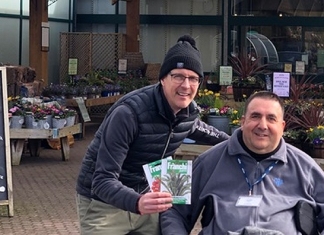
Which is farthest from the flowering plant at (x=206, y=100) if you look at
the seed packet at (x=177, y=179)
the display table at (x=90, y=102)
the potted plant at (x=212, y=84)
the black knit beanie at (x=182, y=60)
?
the seed packet at (x=177, y=179)

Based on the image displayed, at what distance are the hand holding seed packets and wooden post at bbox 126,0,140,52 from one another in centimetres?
1493

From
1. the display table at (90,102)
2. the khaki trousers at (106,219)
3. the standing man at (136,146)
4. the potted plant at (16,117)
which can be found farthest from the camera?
the display table at (90,102)

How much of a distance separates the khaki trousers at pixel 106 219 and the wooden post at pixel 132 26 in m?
14.5

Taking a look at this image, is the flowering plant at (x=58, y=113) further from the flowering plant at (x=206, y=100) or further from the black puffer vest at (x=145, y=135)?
the black puffer vest at (x=145, y=135)

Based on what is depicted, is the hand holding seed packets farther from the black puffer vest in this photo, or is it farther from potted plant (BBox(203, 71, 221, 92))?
potted plant (BBox(203, 71, 221, 92))

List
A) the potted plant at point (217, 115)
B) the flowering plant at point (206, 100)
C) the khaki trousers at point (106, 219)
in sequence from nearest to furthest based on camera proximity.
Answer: the khaki trousers at point (106, 219) < the potted plant at point (217, 115) < the flowering plant at point (206, 100)

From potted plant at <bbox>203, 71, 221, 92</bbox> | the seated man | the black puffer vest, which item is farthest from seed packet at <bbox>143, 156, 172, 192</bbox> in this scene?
potted plant at <bbox>203, 71, 221, 92</bbox>

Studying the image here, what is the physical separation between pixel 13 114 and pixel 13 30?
22.5 feet

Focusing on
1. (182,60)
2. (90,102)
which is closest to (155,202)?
(182,60)

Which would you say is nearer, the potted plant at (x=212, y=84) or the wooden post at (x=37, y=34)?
the potted plant at (x=212, y=84)

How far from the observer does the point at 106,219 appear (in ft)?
12.7

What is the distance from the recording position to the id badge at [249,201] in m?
3.66

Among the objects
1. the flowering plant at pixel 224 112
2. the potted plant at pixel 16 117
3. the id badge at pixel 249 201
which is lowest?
the potted plant at pixel 16 117

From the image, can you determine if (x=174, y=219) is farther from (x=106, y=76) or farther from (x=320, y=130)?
(x=106, y=76)
